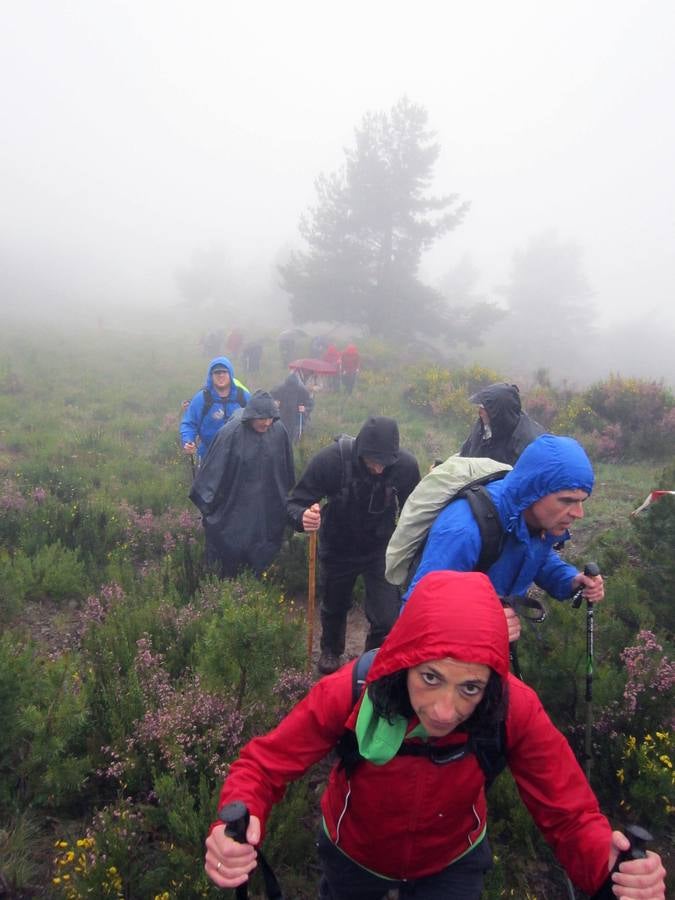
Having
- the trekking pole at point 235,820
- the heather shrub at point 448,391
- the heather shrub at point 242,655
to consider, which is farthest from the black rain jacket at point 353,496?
the heather shrub at point 448,391

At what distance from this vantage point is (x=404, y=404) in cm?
1599

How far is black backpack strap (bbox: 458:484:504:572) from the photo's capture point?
250 centimetres

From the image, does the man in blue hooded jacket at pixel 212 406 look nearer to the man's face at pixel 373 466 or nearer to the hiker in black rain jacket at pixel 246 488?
the hiker in black rain jacket at pixel 246 488

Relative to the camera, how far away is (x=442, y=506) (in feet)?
8.95

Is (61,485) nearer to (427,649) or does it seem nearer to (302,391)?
(302,391)

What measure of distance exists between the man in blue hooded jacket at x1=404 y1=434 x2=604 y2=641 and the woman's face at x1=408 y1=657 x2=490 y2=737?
83 centimetres

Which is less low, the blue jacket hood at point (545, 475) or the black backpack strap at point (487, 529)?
the blue jacket hood at point (545, 475)

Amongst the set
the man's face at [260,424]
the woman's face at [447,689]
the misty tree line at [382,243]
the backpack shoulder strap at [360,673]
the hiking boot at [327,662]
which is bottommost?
the hiking boot at [327,662]

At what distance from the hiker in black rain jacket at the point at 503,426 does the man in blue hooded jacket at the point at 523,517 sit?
7.80 ft

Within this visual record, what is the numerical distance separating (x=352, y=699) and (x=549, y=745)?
0.67m

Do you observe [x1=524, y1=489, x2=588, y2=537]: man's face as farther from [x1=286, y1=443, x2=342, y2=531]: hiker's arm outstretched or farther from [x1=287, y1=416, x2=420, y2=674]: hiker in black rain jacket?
[x1=286, y1=443, x2=342, y2=531]: hiker's arm outstretched

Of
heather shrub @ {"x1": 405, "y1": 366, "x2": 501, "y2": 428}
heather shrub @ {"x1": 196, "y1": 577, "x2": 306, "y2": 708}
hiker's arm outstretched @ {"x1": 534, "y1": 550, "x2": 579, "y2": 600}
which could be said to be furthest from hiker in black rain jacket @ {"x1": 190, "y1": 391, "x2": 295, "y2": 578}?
heather shrub @ {"x1": 405, "y1": 366, "x2": 501, "y2": 428}

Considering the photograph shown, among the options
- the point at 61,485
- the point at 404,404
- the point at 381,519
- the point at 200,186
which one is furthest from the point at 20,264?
A: the point at 200,186

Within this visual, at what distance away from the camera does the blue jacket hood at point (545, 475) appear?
2.44 meters
